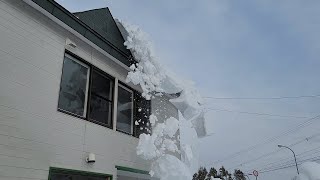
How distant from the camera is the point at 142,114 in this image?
27.7ft

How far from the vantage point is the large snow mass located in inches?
279

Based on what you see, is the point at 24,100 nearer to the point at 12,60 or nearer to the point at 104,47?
the point at 12,60

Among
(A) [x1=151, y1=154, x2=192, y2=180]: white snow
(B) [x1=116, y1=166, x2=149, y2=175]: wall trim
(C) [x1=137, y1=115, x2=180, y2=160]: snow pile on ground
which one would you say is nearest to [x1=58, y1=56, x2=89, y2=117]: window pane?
(B) [x1=116, y1=166, x2=149, y2=175]: wall trim

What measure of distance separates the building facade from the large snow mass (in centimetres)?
38

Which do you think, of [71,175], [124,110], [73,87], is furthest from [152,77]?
[71,175]

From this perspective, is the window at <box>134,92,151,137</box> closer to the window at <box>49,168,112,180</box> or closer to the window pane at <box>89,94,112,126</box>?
the window pane at <box>89,94,112,126</box>

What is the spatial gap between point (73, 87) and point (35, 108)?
1.26 metres

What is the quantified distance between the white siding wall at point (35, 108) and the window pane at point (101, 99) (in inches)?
18.2

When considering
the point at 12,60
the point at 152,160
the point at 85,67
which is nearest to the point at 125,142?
the point at 152,160

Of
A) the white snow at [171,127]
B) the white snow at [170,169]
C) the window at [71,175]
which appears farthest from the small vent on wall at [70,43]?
the white snow at [170,169]

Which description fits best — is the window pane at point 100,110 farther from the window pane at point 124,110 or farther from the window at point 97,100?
the window pane at point 124,110

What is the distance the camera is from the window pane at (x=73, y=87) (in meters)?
6.00

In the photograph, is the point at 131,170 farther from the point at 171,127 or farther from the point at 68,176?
the point at 68,176

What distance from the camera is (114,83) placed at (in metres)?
7.45
